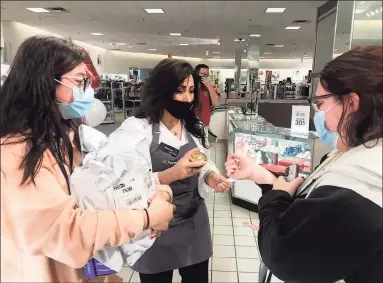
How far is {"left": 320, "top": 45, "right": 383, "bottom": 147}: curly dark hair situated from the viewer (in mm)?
771

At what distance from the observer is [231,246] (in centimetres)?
301

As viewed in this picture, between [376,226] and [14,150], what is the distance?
90 centimetres

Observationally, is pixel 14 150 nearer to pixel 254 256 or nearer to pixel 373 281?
pixel 373 281

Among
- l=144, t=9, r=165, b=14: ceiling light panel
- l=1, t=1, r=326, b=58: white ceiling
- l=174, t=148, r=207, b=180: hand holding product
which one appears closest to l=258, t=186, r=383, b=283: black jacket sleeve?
l=174, t=148, r=207, b=180: hand holding product

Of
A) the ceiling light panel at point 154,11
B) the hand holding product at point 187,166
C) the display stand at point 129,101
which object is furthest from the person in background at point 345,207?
the display stand at point 129,101

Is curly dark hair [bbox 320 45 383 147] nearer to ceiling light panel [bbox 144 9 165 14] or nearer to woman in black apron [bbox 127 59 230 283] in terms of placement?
woman in black apron [bbox 127 59 230 283]

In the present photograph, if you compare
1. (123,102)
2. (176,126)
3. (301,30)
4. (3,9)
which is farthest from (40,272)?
(301,30)

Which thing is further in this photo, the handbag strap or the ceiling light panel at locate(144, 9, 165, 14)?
the ceiling light panel at locate(144, 9, 165, 14)

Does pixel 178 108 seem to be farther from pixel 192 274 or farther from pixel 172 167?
pixel 192 274

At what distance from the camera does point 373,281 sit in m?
0.82

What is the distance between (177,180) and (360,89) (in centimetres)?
89

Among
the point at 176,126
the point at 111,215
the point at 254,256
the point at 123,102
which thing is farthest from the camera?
the point at 123,102

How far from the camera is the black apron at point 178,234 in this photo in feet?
4.66

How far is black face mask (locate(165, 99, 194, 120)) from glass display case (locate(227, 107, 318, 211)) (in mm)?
1532
